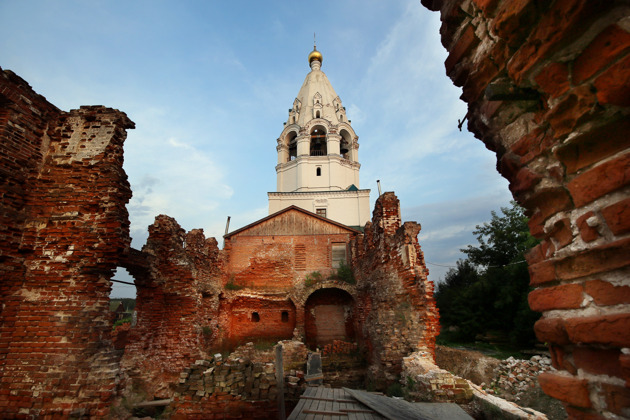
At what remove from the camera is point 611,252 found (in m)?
1.24

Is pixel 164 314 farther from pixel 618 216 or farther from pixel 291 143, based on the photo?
pixel 291 143

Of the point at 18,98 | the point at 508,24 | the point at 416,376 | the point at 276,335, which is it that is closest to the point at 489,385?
the point at 416,376

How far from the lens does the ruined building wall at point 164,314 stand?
959 centimetres

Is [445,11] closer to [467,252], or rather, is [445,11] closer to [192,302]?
[192,302]

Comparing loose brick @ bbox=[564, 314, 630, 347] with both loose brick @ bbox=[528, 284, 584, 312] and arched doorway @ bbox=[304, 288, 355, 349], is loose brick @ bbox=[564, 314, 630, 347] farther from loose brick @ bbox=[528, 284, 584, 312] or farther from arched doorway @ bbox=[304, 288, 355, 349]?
arched doorway @ bbox=[304, 288, 355, 349]

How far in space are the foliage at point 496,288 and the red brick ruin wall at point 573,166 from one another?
15648 millimetres

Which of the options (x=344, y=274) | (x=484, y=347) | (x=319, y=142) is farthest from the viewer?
(x=319, y=142)

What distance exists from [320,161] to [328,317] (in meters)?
18.2

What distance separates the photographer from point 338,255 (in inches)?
720

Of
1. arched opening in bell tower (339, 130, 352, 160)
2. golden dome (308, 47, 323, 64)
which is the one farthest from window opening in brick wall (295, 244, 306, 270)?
golden dome (308, 47, 323, 64)

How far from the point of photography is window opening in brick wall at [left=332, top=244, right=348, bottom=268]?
59.2ft

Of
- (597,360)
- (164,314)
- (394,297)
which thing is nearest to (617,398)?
(597,360)

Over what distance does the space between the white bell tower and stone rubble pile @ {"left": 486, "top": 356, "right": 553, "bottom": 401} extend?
Answer: 17643 mm

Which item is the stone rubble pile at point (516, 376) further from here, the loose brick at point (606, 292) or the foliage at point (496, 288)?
the loose brick at point (606, 292)
